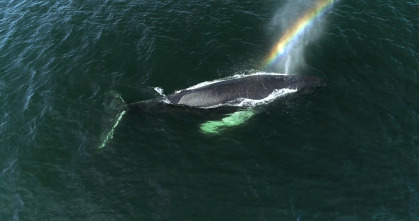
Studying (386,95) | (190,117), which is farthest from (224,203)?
(386,95)

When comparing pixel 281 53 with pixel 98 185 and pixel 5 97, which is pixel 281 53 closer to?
pixel 98 185

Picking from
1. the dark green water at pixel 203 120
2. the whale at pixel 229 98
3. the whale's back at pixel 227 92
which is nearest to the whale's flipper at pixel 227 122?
the whale at pixel 229 98

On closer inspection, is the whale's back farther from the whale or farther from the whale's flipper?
the whale's flipper

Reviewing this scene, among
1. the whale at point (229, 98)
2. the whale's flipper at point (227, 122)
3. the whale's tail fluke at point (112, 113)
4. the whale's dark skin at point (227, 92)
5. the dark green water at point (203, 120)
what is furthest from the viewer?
the whale's dark skin at point (227, 92)

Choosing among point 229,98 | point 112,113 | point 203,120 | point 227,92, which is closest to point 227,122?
point 203,120

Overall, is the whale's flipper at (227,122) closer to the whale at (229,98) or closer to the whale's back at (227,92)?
the whale at (229,98)

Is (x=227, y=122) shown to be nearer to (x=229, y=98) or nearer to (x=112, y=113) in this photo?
(x=229, y=98)

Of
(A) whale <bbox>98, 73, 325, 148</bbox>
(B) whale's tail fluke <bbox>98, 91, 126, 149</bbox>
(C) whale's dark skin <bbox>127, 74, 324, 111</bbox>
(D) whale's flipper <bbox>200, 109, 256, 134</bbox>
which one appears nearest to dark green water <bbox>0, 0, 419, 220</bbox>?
(B) whale's tail fluke <bbox>98, 91, 126, 149</bbox>
